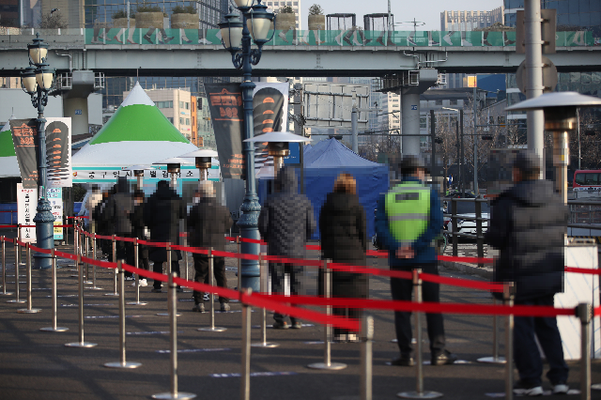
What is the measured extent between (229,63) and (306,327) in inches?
1591

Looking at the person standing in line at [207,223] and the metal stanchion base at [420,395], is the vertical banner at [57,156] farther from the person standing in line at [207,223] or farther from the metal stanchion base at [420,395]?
the metal stanchion base at [420,395]

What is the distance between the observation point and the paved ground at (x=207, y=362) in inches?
270

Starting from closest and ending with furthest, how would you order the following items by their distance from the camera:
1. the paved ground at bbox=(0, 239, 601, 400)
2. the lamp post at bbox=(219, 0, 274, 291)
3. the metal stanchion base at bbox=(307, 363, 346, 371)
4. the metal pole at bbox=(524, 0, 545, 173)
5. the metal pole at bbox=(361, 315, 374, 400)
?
the metal pole at bbox=(361, 315, 374, 400) < the paved ground at bbox=(0, 239, 601, 400) < the metal stanchion base at bbox=(307, 363, 346, 371) < the metal pole at bbox=(524, 0, 545, 173) < the lamp post at bbox=(219, 0, 274, 291)

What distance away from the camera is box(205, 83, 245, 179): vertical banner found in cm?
1355

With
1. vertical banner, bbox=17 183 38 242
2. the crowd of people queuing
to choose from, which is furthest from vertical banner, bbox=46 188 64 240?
the crowd of people queuing

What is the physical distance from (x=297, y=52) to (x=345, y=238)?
4149cm

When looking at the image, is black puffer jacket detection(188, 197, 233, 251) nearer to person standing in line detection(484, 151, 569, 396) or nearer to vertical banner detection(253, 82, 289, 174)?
vertical banner detection(253, 82, 289, 174)

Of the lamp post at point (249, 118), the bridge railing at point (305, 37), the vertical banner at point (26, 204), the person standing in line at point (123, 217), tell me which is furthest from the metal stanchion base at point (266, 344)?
the bridge railing at point (305, 37)

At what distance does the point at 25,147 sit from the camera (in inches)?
925

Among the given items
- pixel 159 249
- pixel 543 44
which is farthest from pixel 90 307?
pixel 543 44

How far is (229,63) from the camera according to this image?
49156 millimetres

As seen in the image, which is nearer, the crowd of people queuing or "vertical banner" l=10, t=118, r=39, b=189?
the crowd of people queuing

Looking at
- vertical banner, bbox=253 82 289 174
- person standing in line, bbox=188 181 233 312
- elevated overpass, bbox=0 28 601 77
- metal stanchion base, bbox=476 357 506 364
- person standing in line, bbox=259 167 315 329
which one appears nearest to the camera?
metal stanchion base, bbox=476 357 506 364

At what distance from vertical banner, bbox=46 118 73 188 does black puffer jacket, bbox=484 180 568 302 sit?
56.5 ft
